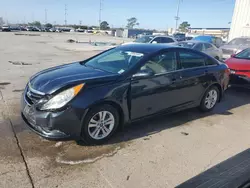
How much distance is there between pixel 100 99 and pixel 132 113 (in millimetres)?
696

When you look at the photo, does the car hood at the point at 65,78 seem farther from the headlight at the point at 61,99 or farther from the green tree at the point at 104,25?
the green tree at the point at 104,25

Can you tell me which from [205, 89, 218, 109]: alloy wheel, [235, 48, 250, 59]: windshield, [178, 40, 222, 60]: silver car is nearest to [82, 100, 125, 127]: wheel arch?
[205, 89, 218, 109]: alloy wheel

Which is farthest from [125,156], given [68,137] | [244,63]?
[244,63]

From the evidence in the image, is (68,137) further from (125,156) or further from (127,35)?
(127,35)

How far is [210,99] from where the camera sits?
504 cm

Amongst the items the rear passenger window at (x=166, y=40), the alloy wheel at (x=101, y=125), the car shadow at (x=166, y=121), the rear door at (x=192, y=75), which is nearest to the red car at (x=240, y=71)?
the car shadow at (x=166, y=121)

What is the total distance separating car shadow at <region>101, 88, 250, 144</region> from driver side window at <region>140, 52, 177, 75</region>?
3.25ft

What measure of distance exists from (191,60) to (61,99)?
2.81 m

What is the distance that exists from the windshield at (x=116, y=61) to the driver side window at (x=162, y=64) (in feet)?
0.69

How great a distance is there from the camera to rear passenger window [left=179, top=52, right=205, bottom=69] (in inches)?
172

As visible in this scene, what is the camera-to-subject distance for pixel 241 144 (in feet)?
12.3

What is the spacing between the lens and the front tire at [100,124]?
3.21 meters

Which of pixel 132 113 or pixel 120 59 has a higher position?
pixel 120 59

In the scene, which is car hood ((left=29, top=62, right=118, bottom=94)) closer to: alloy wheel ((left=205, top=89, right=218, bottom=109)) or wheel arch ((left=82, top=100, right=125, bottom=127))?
wheel arch ((left=82, top=100, right=125, bottom=127))
